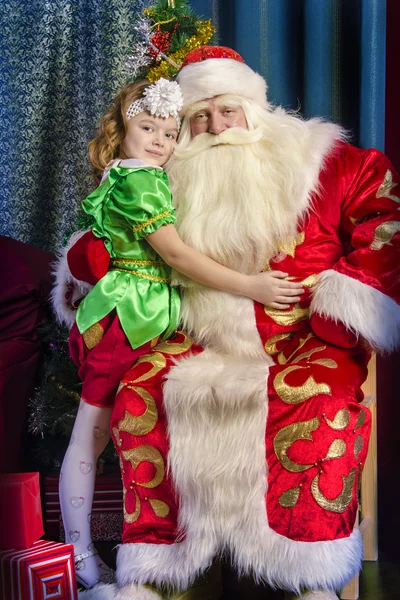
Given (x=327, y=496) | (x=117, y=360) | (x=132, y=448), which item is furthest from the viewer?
(x=117, y=360)

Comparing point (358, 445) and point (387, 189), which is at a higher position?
point (387, 189)

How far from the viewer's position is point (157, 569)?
165 centimetres

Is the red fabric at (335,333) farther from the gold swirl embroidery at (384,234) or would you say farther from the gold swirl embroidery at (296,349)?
the gold swirl embroidery at (384,234)

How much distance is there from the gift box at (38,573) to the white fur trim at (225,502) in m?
0.20

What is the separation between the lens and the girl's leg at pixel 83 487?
1833mm

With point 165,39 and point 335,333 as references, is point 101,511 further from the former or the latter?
point 165,39

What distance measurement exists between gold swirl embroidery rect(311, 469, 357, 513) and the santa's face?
3.18ft

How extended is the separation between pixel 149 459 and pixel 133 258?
537mm

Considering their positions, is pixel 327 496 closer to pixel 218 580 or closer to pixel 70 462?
pixel 218 580

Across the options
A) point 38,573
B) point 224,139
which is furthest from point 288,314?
point 38,573

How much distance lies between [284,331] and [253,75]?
76cm

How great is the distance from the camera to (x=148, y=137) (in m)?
1.95

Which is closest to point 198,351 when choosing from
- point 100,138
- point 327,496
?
point 327,496

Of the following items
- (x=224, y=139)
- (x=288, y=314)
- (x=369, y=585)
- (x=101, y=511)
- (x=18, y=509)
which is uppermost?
(x=224, y=139)
